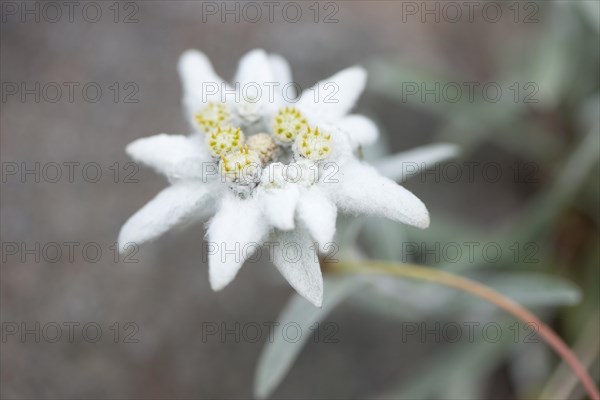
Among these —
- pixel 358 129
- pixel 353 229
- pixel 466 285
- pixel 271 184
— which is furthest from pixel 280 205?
pixel 466 285

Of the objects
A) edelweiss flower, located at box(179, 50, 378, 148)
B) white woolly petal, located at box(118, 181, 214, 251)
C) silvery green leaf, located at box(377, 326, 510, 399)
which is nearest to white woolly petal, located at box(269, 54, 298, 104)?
edelweiss flower, located at box(179, 50, 378, 148)

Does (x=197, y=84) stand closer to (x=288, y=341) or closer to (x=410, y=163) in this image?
(x=410, y=163)

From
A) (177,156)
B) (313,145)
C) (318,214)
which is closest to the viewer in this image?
(318,214)

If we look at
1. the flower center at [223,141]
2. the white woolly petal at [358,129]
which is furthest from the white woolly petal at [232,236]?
the white woolly petal at [358,129]

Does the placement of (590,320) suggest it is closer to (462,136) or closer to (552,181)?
(552,181)

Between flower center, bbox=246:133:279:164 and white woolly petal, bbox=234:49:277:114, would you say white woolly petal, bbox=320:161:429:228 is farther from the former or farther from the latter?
white woolly petal, bbox=234:49:277:114

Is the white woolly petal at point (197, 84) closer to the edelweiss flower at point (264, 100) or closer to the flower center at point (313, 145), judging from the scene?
the edelweiss flower at point (264, 100)
